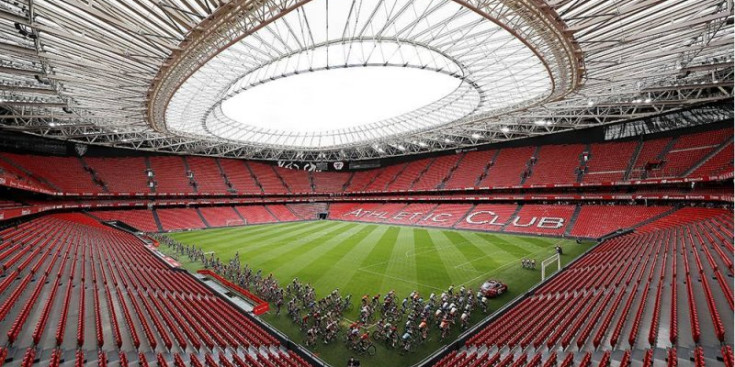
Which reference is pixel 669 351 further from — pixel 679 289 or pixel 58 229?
pixel 58 229

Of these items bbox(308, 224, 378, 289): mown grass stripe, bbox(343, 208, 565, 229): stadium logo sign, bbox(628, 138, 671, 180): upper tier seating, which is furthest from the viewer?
bbox(343, 208, 565, 229): stadium logo sign

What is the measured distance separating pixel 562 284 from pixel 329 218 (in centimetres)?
3998

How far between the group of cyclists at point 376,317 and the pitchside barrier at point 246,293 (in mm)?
464

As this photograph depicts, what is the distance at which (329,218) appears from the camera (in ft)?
173

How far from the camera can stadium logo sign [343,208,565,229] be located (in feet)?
108

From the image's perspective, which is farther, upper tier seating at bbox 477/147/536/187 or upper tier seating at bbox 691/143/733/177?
upper tier seating at bbox 477/147/536/187

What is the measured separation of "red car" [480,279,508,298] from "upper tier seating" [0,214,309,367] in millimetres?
8814

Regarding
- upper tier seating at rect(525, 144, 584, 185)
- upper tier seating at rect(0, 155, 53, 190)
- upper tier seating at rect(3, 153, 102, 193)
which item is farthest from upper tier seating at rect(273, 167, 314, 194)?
upper tier seating at rect(525, 144, 584, 185)

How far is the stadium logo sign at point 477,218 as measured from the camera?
1296 inches

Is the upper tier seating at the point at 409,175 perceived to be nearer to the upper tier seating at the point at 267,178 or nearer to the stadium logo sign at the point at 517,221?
the stadium logo sign at the point at 517,221

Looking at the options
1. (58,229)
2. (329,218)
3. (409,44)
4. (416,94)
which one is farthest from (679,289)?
(329,218)

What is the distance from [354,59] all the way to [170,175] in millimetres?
37136

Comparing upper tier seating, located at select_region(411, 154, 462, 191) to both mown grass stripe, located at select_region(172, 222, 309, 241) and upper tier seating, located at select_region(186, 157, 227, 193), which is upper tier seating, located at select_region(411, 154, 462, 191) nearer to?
mown grass stripe, located at select_region(172, 222, 309, 241)

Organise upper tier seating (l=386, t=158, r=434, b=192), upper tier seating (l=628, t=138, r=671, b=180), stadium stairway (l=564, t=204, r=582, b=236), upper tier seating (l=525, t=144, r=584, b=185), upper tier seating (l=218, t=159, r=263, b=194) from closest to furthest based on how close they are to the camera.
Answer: stadium stairway (l=564, t=204, r=582, b=236) → upper tier seating (l=628, t=138, r=671, b=180) → upper tier seating (l=525, t=144, r=584, b=185) → upper tier seating (l=386, t=158, r=434, b=192) → upper tier seating (l=218, t=159, r=263, b=194)
